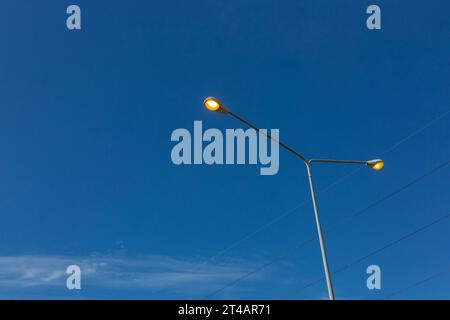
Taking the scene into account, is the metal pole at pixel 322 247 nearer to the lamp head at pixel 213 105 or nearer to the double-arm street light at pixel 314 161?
the double-arm street light at pixel 314 161

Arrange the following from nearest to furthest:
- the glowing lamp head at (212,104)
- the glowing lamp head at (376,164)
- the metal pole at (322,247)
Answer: the metal pole at (322,247)
the glowing lamp head at (212,104)
the glowing lamp head at (376,164)

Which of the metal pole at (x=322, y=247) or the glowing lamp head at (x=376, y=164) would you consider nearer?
the metal pole at (x=322, y=247)

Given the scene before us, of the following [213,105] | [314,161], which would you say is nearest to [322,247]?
[314,161]

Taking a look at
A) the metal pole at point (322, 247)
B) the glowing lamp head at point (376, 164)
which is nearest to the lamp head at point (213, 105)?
the metal pole at point (322, 247)

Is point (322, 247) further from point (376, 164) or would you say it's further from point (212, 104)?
Answer: point (212, 104)

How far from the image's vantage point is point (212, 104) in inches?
385

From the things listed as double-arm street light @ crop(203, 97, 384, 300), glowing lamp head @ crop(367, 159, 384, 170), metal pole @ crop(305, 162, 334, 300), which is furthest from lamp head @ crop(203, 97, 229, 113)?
glowing lamp head @ crop(367, 159, 384, 170)

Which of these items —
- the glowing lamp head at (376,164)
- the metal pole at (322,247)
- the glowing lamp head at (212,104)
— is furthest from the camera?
the glowing lamp head at (376,164)

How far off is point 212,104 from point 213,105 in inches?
1.7

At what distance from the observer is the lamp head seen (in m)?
9.68

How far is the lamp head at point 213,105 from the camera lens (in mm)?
9680

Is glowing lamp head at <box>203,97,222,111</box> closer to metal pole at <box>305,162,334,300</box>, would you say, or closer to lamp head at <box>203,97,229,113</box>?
lamp head at <box>203,97,229,113</box>
